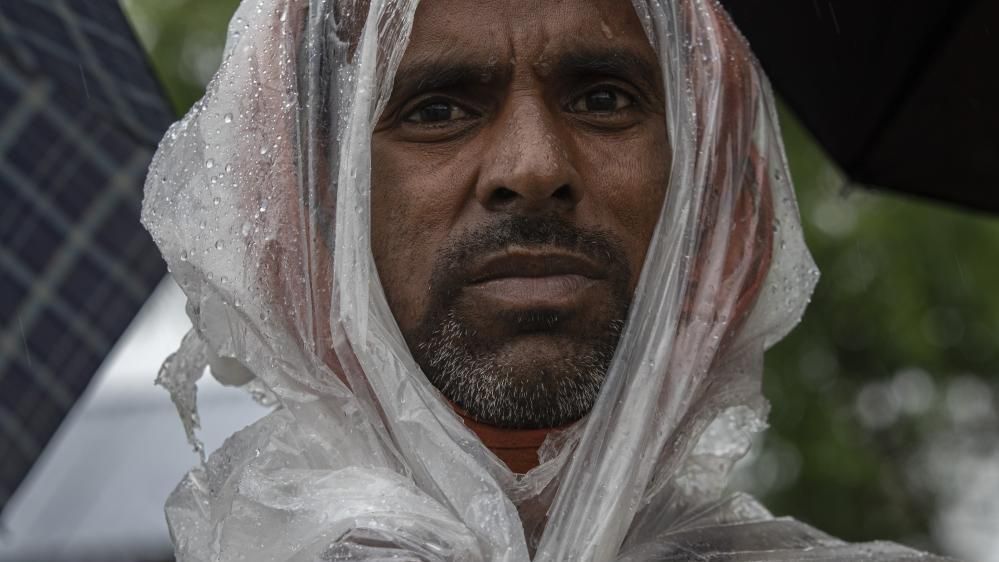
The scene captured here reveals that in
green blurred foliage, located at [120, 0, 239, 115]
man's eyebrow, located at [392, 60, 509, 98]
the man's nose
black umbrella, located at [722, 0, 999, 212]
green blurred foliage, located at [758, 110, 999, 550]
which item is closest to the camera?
the man's nose

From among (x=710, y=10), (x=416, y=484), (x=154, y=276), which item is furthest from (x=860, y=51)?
(x=154, y=276)

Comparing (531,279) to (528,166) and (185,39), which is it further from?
(185,39)

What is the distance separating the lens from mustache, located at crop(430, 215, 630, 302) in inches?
87.0

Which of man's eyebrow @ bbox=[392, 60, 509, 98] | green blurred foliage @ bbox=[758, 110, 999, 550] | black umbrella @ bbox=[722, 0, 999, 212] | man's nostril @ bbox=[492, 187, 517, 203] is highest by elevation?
man's eyebrow @ bbox=[392, 60, 509, 98]

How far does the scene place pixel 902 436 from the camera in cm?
820

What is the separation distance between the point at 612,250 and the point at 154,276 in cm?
150

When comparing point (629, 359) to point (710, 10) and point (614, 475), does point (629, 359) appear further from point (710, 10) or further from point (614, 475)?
point (710, 10)

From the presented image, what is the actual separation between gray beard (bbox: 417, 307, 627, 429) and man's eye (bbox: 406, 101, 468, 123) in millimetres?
336

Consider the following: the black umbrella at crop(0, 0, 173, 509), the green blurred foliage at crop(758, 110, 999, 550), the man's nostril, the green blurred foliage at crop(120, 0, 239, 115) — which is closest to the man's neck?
the man's nostril

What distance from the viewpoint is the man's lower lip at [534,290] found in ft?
7.25

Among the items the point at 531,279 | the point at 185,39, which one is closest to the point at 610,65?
the point at 531,279

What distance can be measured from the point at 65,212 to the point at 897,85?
188 cm

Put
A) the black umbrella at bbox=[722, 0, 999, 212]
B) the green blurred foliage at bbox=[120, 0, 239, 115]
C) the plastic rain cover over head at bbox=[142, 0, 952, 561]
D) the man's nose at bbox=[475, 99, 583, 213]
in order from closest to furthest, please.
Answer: the plastic rain cover over head at bbox=[142, 0, 952, 561]
the man's nose at bbox=[475, 99, 583, 213]
the black umbrella at bbox=[722, 0, 999, 212]
the green blurred foliage at bbox=[120, 0, 239, 115]

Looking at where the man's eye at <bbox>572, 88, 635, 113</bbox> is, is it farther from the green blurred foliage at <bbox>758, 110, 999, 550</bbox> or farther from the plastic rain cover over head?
the green blurred foliage at <bbox>758, 110, 999, 550</bbox>
